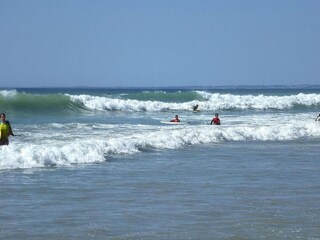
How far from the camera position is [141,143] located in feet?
61.4

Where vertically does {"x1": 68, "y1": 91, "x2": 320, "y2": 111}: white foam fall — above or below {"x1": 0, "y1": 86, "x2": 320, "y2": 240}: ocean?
below

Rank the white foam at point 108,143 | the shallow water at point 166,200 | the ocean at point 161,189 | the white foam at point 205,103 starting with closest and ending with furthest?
1. the shallow water at point 166,200
2. the ocean at point 161,189
3. the white foam at point 108,143
4. the white foam at point 205,103

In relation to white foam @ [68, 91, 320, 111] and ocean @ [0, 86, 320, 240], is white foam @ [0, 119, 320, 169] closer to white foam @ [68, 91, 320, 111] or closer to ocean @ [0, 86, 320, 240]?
ocean @ [0, 86, 320, 240]

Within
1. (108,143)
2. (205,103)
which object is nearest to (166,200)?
(108,143)

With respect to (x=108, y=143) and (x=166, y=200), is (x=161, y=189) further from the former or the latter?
(x=108, y=143)

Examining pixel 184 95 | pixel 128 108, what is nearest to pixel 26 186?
pixel 128 108

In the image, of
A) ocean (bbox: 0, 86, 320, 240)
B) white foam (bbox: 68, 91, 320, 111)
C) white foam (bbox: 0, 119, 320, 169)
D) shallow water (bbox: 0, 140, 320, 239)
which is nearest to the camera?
shallow water (bbox: 0, 140, 320, 239)

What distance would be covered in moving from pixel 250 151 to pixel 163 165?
168 inches

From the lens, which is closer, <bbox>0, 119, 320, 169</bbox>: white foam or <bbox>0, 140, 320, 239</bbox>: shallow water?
<bbox>0, 140, 320, 239</bbox>: shallow water

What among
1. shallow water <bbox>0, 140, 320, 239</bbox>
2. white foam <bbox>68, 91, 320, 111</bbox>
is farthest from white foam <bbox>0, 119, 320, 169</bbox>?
white foam <bbox>68, 91, 320, 111</bbox>

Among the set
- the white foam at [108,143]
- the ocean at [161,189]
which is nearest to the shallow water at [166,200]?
the ocean at [161,189]

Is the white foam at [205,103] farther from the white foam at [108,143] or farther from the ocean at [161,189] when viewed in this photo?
the ocean at [161,189]

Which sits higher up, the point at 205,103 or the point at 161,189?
the point at 161,189

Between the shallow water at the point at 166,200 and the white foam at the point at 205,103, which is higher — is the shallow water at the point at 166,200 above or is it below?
above
